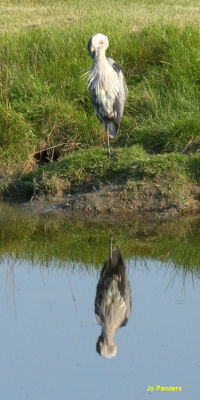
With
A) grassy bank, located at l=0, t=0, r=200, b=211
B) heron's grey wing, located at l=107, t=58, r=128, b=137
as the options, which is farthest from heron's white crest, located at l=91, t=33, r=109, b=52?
grassy bank, located at l=0, t=0, r=200, b=211

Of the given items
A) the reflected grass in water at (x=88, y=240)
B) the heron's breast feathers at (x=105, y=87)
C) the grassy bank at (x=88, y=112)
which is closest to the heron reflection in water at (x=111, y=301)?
the reflected grass in water at (x=88, y=240)

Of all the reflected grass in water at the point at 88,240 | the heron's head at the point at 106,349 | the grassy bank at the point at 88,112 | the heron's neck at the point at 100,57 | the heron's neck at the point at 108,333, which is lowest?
the reflected grass in water at the point at 88,240

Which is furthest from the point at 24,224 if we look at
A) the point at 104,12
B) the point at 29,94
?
the point at 104,12

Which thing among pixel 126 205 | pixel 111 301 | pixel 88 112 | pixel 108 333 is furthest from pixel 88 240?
pixel 88 112

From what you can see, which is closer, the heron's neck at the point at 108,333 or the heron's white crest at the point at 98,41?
the heron's neck at the point at 108,333

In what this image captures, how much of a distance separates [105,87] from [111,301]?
3.18m

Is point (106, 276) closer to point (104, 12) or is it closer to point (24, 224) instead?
point (24, 224)

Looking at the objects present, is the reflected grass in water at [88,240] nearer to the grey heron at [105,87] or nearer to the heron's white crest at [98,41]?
the grey heron at [105,87]

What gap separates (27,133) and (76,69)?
1221 mm

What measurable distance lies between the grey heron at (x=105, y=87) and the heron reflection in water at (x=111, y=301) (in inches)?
82.5

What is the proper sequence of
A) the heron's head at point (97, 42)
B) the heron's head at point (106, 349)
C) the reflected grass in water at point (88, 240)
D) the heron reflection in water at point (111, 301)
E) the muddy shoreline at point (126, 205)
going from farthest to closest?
1. the heron's head at point (97, 42)
2. the muddy shoreline at point (126, 205)
3. the reflected grass in water at point (88, 240)
4. the heron reflection in water at point (111, 301)
5. the heron's head at point (106, 349)

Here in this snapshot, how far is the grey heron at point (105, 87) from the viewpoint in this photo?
7738 mm

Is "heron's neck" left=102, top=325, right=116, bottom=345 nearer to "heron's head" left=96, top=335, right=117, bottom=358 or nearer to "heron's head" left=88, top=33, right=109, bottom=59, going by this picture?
"heron's head" left=96, top=335, right=117, bottom=358

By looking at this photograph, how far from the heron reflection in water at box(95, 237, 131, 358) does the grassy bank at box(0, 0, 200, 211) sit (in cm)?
158
